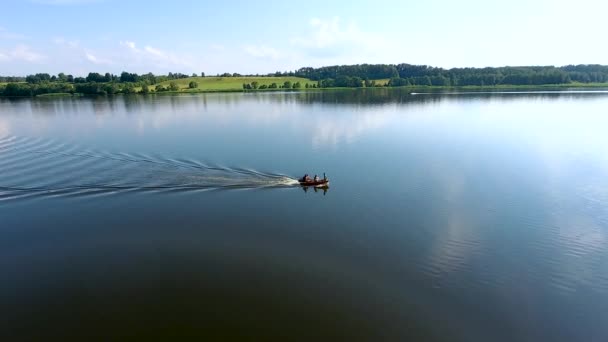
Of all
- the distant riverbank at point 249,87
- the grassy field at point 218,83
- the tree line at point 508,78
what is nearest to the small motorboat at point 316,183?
the distant riverbank at point 249,87

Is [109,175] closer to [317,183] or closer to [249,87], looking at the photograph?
[317,183]

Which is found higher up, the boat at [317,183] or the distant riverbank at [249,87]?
the distant riverbank at [249,87]

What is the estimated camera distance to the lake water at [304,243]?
1405 centimetres

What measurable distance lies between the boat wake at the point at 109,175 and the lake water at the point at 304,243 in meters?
0.22

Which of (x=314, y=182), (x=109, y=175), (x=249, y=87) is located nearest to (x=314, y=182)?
(x=314, y=182)

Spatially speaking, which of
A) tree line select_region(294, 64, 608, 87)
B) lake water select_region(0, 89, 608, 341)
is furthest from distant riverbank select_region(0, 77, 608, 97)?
lake water select_region(0, 89, 608, 341)

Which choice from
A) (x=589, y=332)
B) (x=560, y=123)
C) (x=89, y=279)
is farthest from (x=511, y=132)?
(x=89, y=279)

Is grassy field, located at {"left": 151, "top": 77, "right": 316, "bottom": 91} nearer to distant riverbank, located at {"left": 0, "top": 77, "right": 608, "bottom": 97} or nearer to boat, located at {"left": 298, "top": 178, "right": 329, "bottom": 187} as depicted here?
distant riverbank, located at {"left": 0, "top": 77, "right": 608, "bottom": 97}

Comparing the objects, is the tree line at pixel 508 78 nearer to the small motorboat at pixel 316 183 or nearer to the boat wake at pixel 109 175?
the boat wake at pixel 109 175

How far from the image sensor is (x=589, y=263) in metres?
17.8

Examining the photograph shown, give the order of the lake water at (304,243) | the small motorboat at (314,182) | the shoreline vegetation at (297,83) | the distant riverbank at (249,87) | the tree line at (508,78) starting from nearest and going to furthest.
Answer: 1. the lake water at (304,243)
2. the small motorboat at (314,182)
3. the shoreline vegetation at (297,83)
4. the distant riverbank at (249,87)
5. the tree line at (508,78)

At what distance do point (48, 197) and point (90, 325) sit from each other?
16.8 m

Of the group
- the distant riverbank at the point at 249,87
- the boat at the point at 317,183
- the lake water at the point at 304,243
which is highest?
the distant riverbank at the point at 249,87

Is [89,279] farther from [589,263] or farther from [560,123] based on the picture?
[560,123]
